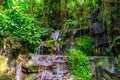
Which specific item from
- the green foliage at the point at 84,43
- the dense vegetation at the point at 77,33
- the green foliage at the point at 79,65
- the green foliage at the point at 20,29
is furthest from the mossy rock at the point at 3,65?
the green foliage at the point at 84,43

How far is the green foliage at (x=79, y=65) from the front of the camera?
22.3 ft

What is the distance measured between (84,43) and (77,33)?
75 cm

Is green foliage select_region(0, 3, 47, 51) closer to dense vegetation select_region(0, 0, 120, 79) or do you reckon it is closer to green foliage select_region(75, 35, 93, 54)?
dense vegetation select_region(0, 0, 120, 79)

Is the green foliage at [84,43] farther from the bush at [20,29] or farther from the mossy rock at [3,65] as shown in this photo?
the mossy rock at [3,65]

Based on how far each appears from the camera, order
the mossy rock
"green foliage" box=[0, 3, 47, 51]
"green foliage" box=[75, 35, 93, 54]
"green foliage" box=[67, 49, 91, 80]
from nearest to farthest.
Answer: the mossy rock
"green foliage" box=[67, 49, 91, 80]
"green foliage" box=[0, 3, 47, 51]
"green foliage" box=[75, 35, 93, 54]

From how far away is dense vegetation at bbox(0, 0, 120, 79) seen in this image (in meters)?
6.97

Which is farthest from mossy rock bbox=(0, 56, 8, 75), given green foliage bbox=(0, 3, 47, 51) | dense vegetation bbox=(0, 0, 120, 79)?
green foliage bbox=(0, 3, 47, 51)

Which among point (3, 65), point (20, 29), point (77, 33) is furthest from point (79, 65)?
point (3, 65)

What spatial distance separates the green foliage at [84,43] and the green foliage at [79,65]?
149 centimetres

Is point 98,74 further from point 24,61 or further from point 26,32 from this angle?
point 26,32

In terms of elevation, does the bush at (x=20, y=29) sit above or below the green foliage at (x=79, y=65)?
above

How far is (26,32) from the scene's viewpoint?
25.0 ft

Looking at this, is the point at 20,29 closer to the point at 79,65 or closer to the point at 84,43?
the point at 79,65

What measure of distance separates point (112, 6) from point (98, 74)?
2903 mm
